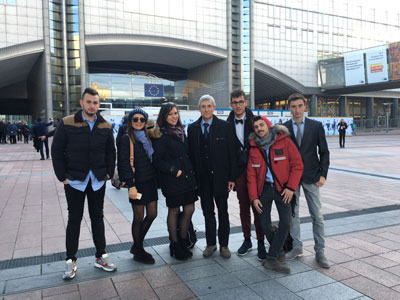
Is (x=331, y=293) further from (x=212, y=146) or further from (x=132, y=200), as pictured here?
(x=132, y=200)

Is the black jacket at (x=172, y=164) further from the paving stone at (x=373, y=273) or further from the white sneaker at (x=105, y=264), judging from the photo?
the paving stone at (x=373, y=273)

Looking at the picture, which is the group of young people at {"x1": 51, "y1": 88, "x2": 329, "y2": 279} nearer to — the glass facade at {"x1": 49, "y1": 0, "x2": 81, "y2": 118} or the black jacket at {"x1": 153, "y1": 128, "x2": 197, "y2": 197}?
the black jacket at {"x1": 153, "y1": 128, "x2": 197, "y2": 197}

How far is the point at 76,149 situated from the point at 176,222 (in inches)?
54.2

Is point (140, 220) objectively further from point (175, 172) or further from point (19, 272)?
point (19, 272)

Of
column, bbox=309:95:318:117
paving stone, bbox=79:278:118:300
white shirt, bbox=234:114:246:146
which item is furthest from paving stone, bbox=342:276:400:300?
column, bbox=309:95:318:117

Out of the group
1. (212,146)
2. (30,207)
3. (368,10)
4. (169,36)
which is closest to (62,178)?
(212,146)

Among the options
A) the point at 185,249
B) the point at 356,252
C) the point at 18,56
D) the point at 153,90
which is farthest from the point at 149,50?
the point at 356,252

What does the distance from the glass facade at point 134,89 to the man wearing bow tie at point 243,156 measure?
42028 millimetres

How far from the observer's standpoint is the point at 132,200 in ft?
12.1

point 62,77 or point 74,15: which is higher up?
point 74,15

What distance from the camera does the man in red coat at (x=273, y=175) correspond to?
11.5 ft

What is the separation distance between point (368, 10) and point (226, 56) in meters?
29.1

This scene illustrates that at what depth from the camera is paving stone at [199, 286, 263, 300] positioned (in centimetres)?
296

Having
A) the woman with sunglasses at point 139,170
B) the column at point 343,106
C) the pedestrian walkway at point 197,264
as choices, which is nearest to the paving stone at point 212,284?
the pedestrian walkway at point 197,264
